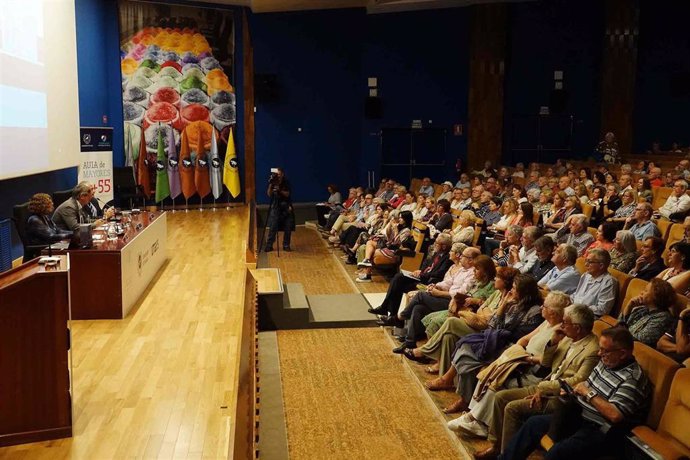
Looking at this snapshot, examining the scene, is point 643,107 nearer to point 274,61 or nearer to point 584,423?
point 274,61

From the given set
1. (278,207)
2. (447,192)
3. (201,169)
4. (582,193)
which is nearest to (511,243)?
(582,193)

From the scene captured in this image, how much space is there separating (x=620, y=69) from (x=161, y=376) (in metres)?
10.6

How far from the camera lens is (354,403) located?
14.8 feet

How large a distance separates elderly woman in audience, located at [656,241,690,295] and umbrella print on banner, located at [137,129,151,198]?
9.76m

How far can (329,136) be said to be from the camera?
44.3 feet

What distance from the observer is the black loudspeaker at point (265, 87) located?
42.4 ft

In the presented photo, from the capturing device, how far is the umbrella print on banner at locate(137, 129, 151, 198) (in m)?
12.5

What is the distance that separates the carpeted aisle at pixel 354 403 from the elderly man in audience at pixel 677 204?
3.01m

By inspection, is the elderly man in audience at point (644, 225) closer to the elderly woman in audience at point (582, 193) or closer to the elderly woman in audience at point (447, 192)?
the elderly woman in audience at point (582, 193)

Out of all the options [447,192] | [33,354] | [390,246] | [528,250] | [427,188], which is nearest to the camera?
[33,354]

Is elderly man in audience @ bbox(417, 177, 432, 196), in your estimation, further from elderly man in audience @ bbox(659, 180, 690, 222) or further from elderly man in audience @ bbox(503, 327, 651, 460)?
elderly man in audience @ bbox(503, 327, 651, 460)

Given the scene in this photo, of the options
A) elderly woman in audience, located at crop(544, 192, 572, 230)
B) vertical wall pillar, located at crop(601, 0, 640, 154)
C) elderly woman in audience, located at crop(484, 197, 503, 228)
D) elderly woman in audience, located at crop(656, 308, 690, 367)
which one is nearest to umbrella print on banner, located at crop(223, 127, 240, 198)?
elderly woman in audience, located at crop(484, 197, 503, 228)

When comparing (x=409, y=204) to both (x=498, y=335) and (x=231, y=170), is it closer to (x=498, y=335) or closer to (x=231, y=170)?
(x=231, y=170)

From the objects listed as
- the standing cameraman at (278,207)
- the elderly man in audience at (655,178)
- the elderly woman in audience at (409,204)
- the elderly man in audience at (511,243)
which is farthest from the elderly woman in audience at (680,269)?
the standing cameraman at (278,207)
